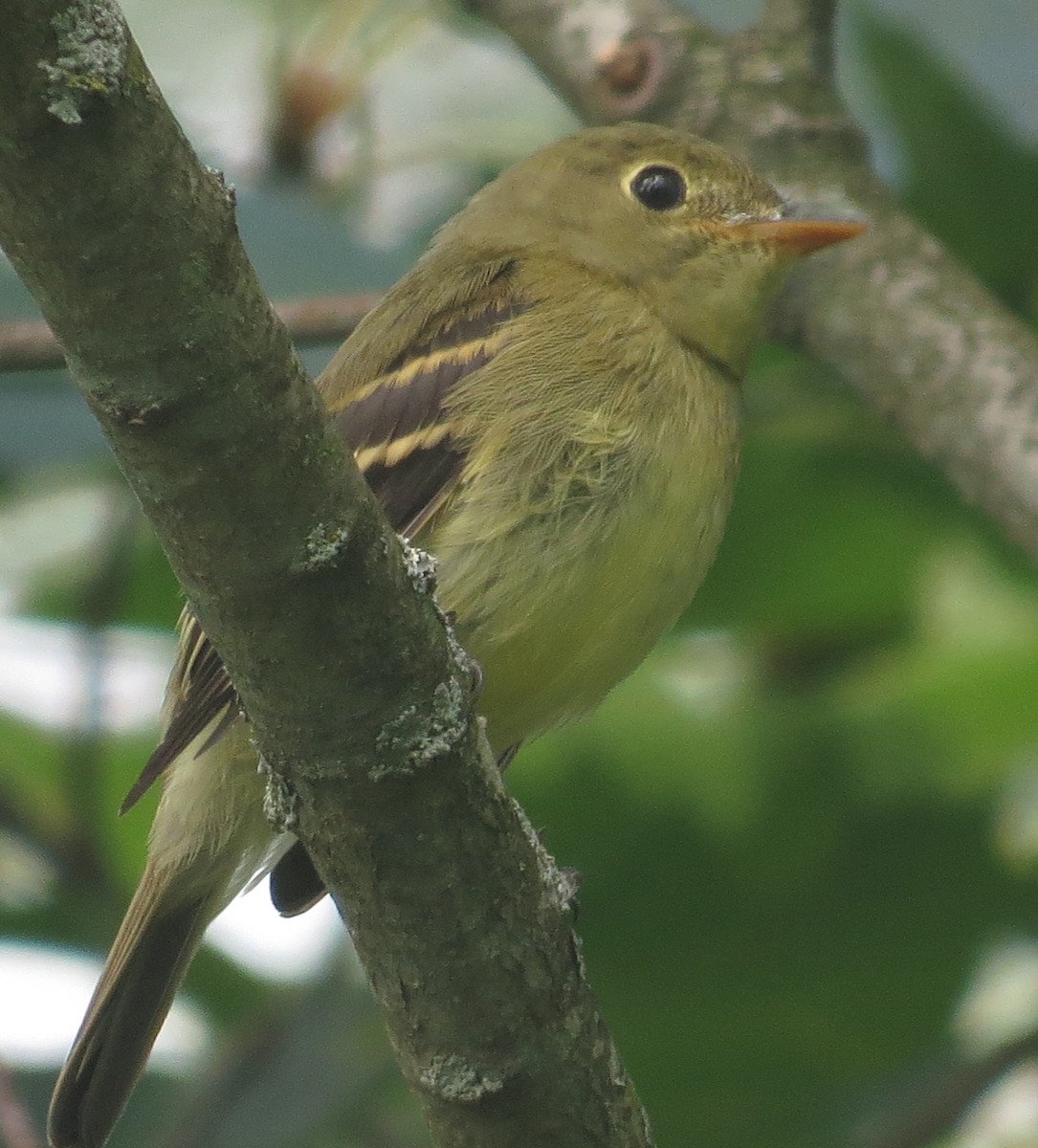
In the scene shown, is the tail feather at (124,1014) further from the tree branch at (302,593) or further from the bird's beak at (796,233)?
the bird's beak at (796,233)

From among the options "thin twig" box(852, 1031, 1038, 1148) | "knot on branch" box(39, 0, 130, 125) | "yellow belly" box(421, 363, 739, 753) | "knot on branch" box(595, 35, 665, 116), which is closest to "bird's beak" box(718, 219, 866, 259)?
"knot on branch" box(595, 35, 665, 116)

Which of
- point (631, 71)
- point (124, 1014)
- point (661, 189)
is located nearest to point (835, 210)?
point (661, 189)

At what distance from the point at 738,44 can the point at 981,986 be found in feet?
7.74

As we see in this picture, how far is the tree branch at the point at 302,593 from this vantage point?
1.81 meters

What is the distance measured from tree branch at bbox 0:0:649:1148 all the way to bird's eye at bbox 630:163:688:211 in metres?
2.12

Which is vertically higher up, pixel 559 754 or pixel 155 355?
pixel 155 355

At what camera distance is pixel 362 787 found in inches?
93.8

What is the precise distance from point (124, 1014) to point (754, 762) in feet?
4.64

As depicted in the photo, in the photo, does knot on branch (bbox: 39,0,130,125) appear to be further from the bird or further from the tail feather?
the tail feather

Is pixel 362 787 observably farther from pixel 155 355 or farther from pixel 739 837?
pixel 739 837

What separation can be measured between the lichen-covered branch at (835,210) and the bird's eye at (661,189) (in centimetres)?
12

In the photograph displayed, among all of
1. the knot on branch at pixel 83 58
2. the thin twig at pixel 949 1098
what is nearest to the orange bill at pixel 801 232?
the thin twig at pixel 949 1098

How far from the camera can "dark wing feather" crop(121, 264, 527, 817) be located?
10.4 ft

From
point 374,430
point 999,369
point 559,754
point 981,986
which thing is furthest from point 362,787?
point 981,986
